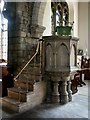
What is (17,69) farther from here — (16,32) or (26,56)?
(16,32)

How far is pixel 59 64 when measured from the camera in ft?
15.4

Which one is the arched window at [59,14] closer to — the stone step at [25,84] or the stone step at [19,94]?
the stone step at [25,84]

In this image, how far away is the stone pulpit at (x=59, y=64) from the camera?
15.2ft

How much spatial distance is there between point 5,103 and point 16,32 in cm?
214

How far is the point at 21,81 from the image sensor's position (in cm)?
488

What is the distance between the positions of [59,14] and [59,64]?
3.77 meters

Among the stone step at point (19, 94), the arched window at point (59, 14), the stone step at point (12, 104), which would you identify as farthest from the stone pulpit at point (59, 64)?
the arched window at point (59, 14)

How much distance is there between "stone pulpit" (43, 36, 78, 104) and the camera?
15.2ft

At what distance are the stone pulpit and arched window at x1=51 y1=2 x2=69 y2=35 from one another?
8.11ft

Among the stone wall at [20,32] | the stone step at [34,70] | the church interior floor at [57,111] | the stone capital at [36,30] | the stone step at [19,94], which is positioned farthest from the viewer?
the stone capital at [36,30]

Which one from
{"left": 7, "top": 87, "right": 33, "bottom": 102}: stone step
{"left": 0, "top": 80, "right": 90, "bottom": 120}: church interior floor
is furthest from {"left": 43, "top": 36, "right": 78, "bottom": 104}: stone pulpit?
{"left": 7, "top": 87, "right": 33, "bottom": 102}: stone step

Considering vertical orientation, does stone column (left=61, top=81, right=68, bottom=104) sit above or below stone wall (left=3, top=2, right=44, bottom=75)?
below

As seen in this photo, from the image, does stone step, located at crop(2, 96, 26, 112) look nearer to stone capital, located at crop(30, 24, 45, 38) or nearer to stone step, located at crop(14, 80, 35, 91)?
stone step, located at crop(14, 80, 35, 91)

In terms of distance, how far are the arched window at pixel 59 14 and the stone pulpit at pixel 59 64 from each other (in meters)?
2.47
